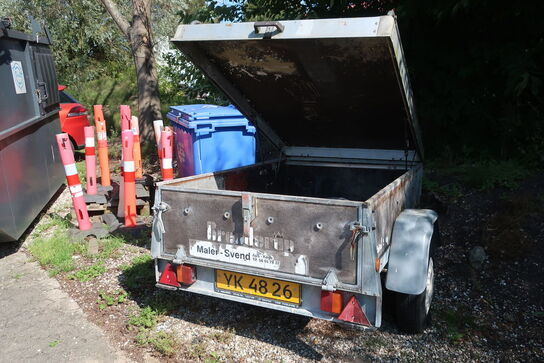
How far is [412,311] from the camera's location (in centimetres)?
353

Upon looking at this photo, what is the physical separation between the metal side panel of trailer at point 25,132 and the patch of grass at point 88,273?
96cm

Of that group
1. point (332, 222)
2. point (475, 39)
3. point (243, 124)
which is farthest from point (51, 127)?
point (475, 39)

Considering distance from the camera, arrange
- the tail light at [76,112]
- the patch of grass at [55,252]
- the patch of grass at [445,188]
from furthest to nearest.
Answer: the tail light at [76,112] → the patch of grass at [445,188] → the patch of grass at [55,252]

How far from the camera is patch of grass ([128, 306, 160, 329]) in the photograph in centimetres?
391

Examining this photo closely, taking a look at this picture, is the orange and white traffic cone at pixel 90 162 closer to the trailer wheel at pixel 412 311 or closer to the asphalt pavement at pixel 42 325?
the asphalt pavement at pixel 42 325

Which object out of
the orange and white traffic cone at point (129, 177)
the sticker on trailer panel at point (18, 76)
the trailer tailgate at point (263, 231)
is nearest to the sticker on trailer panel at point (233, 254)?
the trailer tailgate at point (263, 231)

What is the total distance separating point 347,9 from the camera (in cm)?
707

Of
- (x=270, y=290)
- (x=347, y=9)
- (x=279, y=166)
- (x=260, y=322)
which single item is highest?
(x=347, y=9)

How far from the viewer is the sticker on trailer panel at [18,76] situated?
5.90m

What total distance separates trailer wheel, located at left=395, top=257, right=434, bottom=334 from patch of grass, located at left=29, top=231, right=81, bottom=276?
3.61 meters

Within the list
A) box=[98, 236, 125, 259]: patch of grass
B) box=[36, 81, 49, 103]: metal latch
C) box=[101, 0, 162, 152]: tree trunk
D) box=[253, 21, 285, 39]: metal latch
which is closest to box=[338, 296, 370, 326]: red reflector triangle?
box=[253, 21, 285, 39]: metal latch

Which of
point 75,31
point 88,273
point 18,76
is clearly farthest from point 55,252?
point 75,31

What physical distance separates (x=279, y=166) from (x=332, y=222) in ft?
7.84

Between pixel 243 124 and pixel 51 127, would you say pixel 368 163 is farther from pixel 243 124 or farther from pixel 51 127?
pixel 51 127
